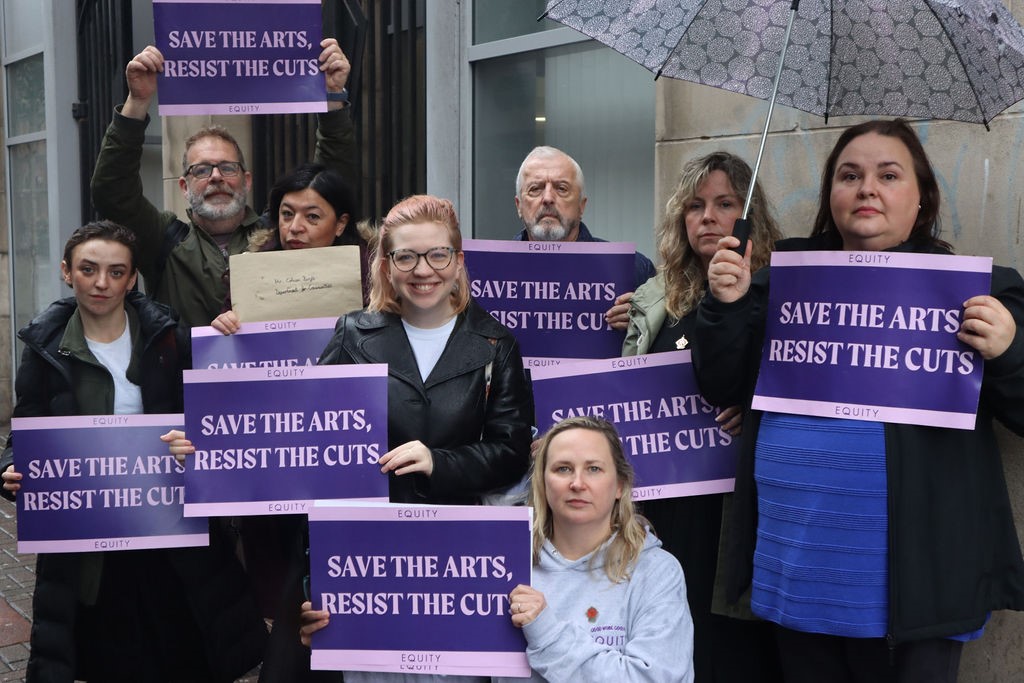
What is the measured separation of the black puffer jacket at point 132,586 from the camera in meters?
3.52

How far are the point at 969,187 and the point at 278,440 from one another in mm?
2145

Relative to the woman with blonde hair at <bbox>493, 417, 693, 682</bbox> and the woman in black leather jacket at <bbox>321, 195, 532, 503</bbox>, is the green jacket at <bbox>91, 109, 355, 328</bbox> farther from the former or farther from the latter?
the woman with blonde hair at <bbox>493, 417, 693, 682</bbox>

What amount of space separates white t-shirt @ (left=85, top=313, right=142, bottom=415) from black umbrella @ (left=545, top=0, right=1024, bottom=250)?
173 cm

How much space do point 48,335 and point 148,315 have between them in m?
0.31

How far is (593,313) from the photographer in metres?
3.55

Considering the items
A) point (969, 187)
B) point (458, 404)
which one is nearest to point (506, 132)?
point (969, 187)

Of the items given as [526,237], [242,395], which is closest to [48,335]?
[242,395]

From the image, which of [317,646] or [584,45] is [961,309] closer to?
[317,646]

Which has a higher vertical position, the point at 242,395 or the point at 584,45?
the point at 584,45

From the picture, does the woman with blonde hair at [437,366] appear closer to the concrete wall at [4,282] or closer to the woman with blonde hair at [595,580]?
the woman with blonde hair at [595,580]

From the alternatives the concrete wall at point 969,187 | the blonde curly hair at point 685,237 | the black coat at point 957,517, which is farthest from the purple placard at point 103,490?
the concrete wall at point 969,187

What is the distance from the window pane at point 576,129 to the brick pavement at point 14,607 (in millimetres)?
2699

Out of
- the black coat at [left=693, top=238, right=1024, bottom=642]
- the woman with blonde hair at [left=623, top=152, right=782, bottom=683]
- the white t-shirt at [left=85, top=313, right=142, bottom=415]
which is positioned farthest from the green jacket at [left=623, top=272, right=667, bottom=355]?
the white t-shirt at [left=85, top=313, right=142, bottom=415]

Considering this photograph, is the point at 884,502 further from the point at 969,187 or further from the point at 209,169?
the point at 209,169
